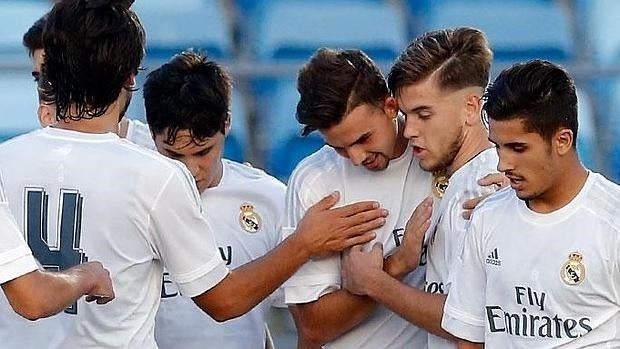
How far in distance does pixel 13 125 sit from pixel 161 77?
3686 mm

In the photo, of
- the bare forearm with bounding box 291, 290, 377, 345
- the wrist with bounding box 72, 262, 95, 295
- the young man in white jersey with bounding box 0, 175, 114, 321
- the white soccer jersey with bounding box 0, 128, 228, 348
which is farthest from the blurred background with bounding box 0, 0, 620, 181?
the young man in white jersey with bounding box 0, 175, 114, 321

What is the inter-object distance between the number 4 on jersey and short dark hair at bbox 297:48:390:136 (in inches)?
32.9

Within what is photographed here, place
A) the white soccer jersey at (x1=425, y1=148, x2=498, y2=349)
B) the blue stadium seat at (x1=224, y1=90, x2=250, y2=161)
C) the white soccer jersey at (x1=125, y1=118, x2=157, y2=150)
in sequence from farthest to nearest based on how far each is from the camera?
1. the blue stadium seat at (x1=224, y1=90, x2=250, y2=161)
2. the white soccer jersey at (x1=125, y1=118, x2=157, y2=150)
3. the white soccer jersey at (x1=425, y1=148, x2=498, y2=349)

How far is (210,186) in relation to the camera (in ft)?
14.4

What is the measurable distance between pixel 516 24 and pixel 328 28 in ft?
3.88

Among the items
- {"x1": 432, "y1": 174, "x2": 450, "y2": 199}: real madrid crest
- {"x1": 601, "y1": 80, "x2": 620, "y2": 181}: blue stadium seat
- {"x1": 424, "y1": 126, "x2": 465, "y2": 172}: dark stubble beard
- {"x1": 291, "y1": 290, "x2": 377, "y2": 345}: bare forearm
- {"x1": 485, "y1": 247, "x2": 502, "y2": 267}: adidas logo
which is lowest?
{"x1": 601, "y1": 80, "x2": 620, "y2": 181}: blue stadium seat

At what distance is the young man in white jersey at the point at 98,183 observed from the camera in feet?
11.1

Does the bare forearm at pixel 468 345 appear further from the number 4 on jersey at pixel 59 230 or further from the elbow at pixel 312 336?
the number 4 on jersey at pixel 59 230

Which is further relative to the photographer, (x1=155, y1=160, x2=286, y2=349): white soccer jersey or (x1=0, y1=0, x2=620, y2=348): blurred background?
(x1=0, y1=0, x2=620, y2=348): blurred background

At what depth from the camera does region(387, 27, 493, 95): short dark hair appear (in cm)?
390

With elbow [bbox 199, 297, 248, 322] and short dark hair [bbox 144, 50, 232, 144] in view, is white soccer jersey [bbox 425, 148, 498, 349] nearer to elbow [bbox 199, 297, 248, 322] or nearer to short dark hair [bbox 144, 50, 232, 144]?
elbow [bbox 199, 297, 248, 322]

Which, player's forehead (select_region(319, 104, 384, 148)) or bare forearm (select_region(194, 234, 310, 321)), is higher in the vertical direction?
player's forehead (select_region(319, 104, 384, 148))

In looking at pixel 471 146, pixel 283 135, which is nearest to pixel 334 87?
pixel 471 146

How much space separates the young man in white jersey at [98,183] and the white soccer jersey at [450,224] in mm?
763
